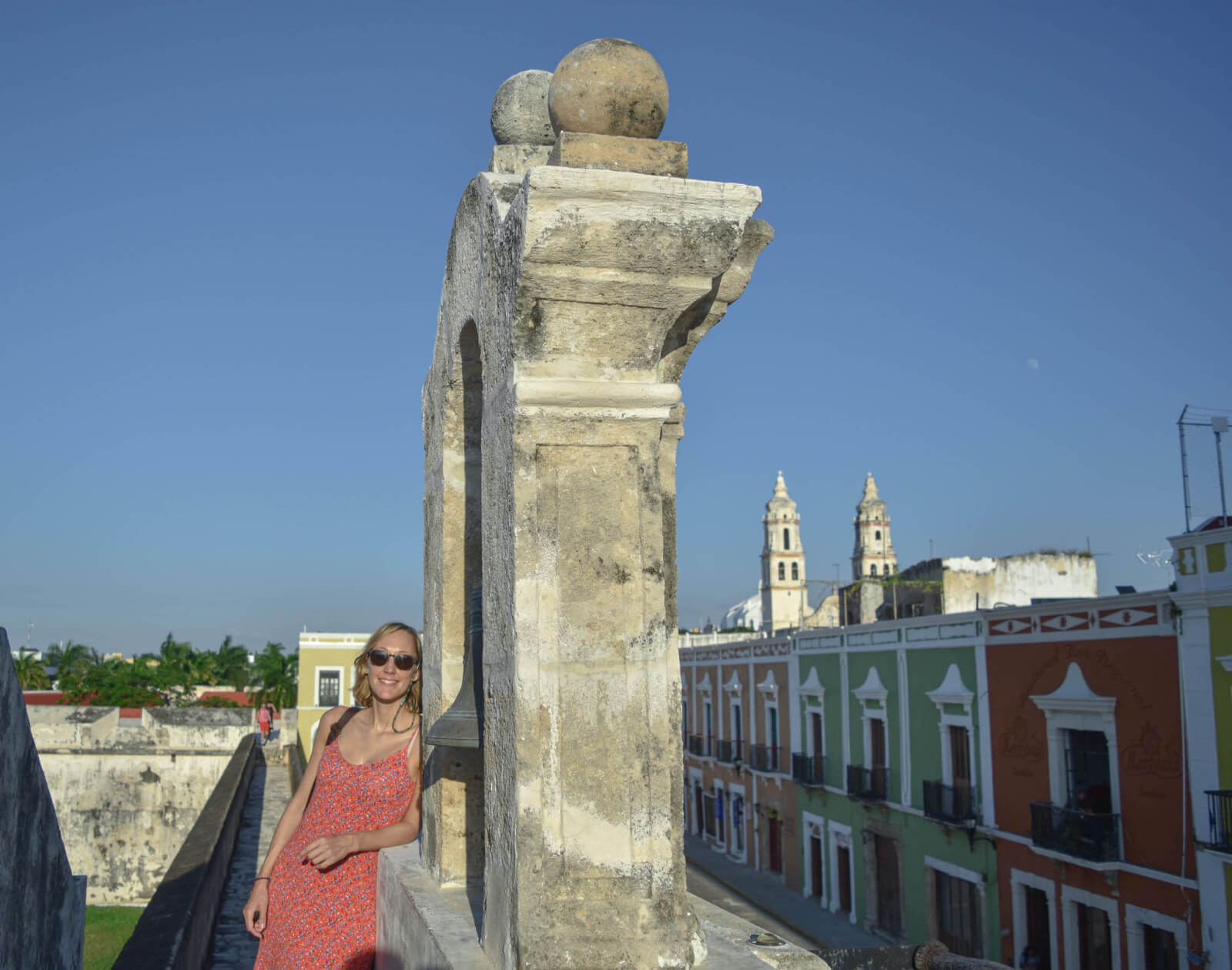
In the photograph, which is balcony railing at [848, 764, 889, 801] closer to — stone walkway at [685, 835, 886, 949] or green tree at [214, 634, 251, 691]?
stone walkway at [685, 835, 886, 949]

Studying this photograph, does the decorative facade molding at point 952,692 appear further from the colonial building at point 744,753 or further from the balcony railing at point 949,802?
the colonial building at point 744,753

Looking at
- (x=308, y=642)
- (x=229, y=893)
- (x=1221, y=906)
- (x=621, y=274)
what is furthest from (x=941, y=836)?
(x=308, y=642)

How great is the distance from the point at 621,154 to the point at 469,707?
1.56m

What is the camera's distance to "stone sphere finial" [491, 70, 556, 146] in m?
3.34

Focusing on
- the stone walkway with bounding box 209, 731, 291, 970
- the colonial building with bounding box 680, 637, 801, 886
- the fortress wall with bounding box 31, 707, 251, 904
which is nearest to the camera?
the stone walkway with bounding box 209, 731, 291, 970

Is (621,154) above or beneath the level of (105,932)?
above

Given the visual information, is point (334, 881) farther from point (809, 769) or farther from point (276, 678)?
point (276, 678)

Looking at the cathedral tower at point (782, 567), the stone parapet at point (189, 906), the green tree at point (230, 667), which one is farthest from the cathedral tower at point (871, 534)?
the stone parapet at point (189, 906)

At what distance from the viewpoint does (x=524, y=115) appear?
3.34 m

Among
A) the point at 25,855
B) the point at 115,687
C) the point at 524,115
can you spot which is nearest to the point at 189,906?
the point at 25,855

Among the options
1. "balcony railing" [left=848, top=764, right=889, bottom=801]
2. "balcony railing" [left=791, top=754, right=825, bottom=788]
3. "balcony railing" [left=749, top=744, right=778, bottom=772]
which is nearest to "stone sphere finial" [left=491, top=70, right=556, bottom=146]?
"balcony railing" [left=848, top=764, right=889, bottom=801]

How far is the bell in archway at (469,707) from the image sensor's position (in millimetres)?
2919

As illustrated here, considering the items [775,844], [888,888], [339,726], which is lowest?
[775,844]

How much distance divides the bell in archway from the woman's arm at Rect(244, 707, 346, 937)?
59cm
